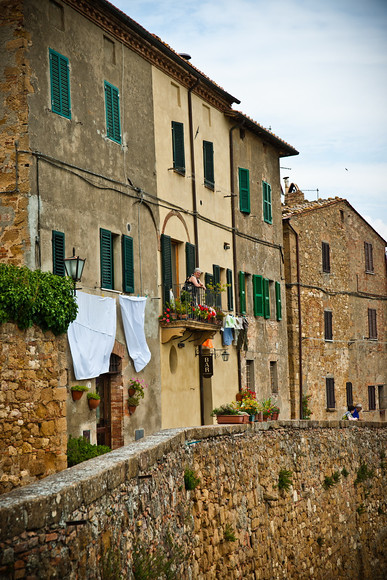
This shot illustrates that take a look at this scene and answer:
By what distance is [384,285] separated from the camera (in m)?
38.6

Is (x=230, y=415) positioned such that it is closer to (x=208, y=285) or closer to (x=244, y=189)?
(x=208, y=285)

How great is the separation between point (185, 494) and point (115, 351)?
6.74 meters

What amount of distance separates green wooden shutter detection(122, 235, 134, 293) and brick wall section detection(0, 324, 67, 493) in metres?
6.10

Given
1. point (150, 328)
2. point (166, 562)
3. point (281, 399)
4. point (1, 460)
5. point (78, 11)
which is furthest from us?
point (281, 399)

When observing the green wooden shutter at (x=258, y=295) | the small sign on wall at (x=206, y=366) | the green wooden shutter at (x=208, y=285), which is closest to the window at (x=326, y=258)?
the green wooden shutter at (x=258, y=295)

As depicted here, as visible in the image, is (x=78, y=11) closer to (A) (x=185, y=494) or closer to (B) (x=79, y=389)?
(B) (x=79, y=389)

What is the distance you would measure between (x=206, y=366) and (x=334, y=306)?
39.4ft

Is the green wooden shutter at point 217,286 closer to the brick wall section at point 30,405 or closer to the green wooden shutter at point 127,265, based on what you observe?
the green wooden shutter at point 127,265

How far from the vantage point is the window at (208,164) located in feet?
78.1

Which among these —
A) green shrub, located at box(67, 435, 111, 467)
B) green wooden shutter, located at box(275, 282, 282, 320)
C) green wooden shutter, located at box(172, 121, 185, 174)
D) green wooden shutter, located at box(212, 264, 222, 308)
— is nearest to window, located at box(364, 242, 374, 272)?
green wooden shutter, located at box(275, 282, 282, 320)

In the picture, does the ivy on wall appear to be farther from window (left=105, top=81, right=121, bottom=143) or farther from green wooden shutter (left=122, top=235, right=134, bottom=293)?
window (left=105, top=81, right=121, bottom=143)

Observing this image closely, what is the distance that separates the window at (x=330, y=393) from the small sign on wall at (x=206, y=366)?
1061 centimetres

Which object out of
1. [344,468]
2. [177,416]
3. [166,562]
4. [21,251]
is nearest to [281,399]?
[344,468]

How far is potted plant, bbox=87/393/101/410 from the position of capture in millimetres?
16750
